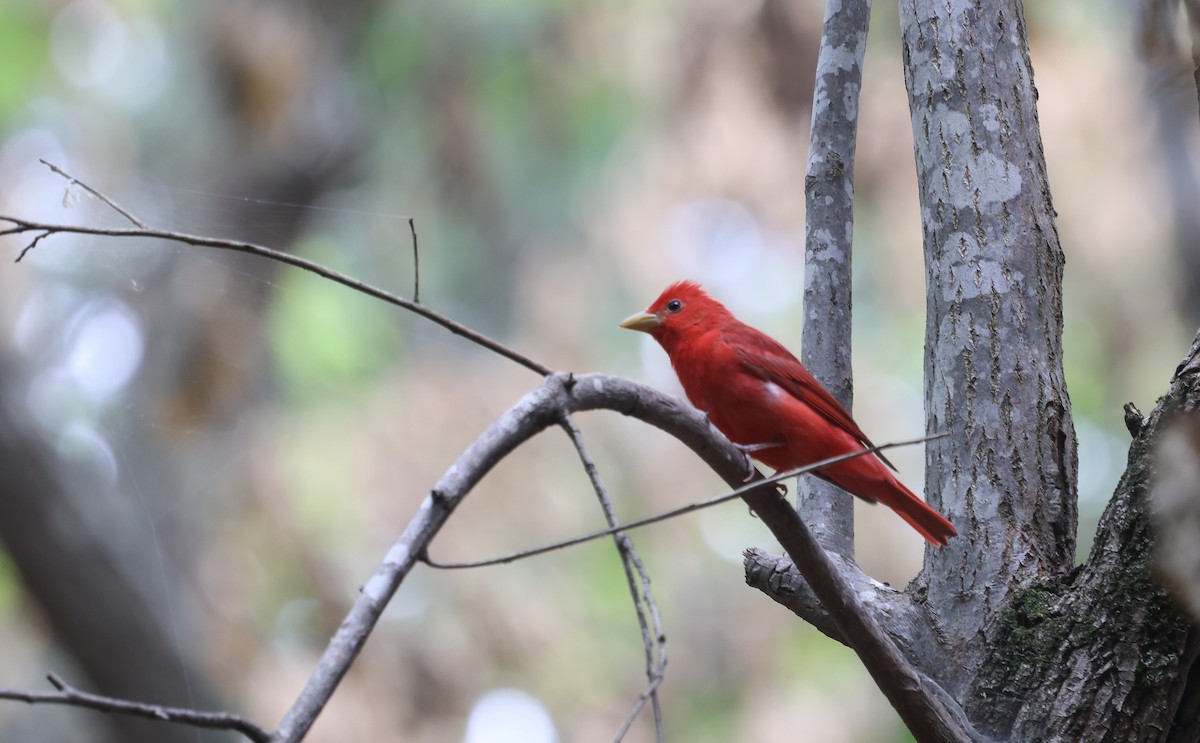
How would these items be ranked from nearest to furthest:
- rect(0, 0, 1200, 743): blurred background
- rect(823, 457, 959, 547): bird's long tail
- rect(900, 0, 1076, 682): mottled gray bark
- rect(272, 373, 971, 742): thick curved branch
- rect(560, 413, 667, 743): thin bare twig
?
1. rect(272, 373, 971, 742): thick curved branch
2. rect(560, 413, 667, 743): thin bare twig
3. rect(900, 0, 1076, 682): mottled gray bark
4. rect(823, 457, 959, 547): bird's long tail
5. rect(0, 0, 1200, 743): blurred background

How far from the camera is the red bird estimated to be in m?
2.93

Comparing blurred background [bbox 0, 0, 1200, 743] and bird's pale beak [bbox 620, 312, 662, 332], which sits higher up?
blurred background [bbox 0, 0, 1200, 743]

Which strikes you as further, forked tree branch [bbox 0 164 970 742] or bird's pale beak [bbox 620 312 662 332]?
bird's pale beak [bbox 620 312 662 332]

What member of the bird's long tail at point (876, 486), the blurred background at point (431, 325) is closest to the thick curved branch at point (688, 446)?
the bird's long tail at point (876, 486)

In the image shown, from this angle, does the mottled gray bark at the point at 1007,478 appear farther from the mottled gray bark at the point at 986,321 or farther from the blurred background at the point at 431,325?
the blurred background at the point at 431,325

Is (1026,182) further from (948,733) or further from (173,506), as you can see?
(173,506)

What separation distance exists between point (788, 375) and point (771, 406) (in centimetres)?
10

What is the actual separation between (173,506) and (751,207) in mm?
4641

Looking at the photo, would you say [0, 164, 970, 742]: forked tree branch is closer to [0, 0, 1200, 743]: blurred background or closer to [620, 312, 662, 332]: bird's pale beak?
[620, 312, 662, 332]: bird's pale beak

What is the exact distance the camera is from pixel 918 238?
8070 mm

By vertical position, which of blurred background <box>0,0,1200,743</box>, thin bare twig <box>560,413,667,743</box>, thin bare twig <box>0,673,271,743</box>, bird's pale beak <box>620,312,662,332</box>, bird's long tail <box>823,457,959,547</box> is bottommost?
thin bare twig <box>0,673,271,743</box>

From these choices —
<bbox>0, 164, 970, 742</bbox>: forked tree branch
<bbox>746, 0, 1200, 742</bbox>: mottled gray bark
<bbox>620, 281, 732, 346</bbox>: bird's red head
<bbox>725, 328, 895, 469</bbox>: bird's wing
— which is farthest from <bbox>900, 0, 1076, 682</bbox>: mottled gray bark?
<bbox>620, 281, 732, 346</bbox>: bird's red head

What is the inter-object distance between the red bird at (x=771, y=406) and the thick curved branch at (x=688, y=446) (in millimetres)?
683

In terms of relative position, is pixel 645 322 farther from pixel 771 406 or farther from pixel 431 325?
pixel 431 325
